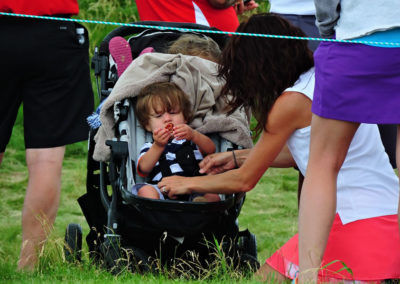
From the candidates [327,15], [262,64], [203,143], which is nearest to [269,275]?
[203,143]

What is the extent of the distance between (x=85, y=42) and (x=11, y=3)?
18.6 inches

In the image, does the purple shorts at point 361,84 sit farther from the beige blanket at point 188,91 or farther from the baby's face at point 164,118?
the baby's face at point 164,118

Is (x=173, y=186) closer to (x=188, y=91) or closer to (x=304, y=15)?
(x=188, y=91)

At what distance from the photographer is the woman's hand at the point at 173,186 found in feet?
12.9

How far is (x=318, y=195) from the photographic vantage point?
3.39 metres

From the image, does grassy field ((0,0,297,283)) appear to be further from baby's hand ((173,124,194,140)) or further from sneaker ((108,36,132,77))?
sneaker ((108,36,132,77))

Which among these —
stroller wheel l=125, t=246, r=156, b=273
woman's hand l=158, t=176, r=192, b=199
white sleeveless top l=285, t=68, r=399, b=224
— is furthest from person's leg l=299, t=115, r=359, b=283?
stroller wheel l=125, t=246, r=156, b=273

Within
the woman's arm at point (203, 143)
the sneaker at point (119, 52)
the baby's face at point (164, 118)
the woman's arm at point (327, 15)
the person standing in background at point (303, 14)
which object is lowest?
the woman's arm at point (203, 143)

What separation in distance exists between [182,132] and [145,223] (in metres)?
0.47

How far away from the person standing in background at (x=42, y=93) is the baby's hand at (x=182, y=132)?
29.0 inches

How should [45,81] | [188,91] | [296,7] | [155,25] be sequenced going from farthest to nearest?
[296,7], [155,25], [45,81], [188,91]

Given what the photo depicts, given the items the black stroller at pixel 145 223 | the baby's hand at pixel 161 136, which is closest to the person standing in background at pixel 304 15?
the black stroller at pixel 145 223

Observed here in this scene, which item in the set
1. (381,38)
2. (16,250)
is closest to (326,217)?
(381,38)

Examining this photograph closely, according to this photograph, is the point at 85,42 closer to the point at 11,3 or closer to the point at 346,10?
the point at 11,3
